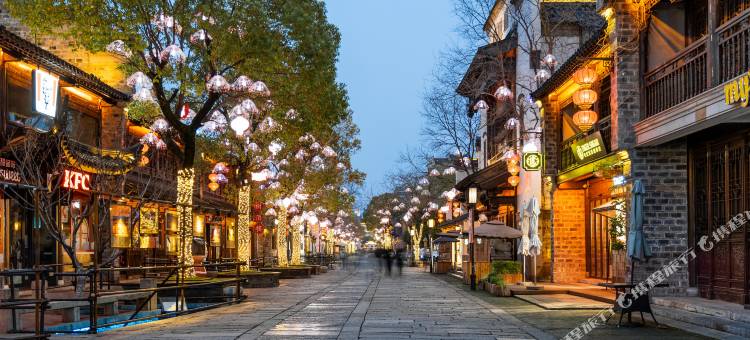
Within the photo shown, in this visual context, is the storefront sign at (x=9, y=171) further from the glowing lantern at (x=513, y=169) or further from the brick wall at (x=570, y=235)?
the glowing lantern at (x=513, y=169)

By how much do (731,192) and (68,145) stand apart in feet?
A: 56.4

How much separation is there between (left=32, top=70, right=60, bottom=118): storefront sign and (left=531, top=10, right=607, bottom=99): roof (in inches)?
568

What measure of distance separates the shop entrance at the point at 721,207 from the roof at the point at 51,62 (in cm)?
1719

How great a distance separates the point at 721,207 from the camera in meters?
17.5

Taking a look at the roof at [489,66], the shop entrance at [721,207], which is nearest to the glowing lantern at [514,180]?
the roof at [489,66]

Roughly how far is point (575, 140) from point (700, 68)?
30.2ft

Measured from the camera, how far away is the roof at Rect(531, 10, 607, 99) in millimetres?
21347

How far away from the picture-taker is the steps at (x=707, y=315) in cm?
1348

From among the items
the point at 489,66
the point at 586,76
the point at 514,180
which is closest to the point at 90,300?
the point at 586,76

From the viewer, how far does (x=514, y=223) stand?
38125 mm

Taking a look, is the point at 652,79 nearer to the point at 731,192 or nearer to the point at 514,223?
the point at 731,192

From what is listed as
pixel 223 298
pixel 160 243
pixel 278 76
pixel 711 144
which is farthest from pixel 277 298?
pixel 160 243

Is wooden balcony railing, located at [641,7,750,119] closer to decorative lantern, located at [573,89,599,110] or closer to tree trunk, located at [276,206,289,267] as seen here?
decorative lantern, located at [573,89,599,110]

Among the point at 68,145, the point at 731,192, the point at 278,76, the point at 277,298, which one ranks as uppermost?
the point at 278,76
